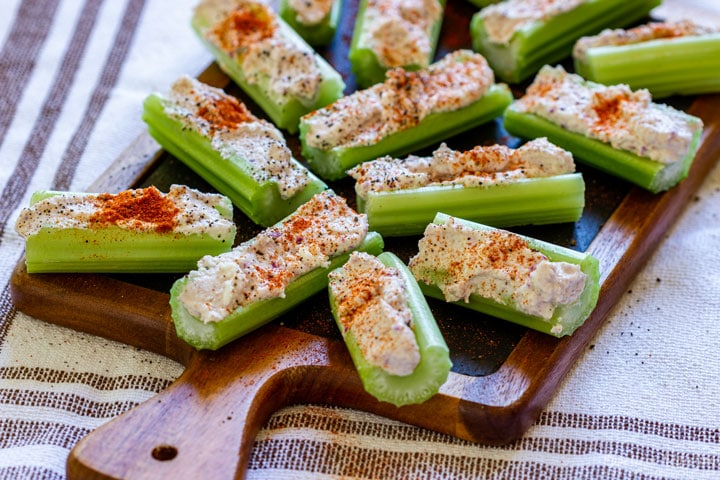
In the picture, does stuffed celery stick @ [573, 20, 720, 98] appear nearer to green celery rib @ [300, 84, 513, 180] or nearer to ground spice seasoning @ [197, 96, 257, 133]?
green celery rib @ [300, 84, 513, 180]

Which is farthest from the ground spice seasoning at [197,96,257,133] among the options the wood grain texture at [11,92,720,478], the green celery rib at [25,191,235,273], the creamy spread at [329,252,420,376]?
the creamy spread at [329,252,420,376]

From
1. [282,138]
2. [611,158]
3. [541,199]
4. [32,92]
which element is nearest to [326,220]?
[282,138]

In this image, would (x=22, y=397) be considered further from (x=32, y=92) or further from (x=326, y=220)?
(x=32, y=92)

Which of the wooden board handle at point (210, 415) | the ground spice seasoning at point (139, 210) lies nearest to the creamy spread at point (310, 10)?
the ground spice seasoning at point (139, 210)

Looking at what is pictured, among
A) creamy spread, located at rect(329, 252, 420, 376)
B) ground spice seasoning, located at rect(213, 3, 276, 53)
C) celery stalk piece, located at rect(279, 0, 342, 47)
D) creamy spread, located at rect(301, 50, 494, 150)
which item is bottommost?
creamy spread, located at rect(329, 252, 420, 376)

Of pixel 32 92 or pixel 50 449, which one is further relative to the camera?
pixel 32 92

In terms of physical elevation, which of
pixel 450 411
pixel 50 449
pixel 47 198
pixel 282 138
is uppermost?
pixel 47 198
